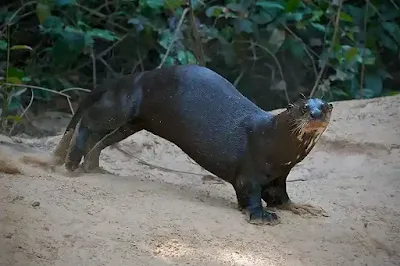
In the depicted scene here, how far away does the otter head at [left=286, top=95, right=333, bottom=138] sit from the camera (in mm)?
2795

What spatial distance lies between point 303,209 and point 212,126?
0.51 meters

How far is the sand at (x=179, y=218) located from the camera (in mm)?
2308

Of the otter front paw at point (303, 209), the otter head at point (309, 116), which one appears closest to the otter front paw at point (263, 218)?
the otter front paw at point (303, 209)

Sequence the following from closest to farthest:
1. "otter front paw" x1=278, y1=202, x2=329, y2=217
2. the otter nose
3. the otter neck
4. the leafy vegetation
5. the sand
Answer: the sand
the otter nose
the otter neck
"otter front paw" x1=278, y1=202, x2=329, y2=217
the leafy vegetation

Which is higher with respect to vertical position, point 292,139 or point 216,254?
point 292,139

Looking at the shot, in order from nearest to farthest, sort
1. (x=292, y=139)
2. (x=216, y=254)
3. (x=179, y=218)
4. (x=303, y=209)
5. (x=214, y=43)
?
(x=216, y=254) < (x=179, y=218) < (x=292, y=139) < (x=303, y=209) < (x=214, y=43)

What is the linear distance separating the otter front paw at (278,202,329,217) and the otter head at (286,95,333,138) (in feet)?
1.15

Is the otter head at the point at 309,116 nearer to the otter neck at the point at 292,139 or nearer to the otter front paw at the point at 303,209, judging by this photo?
the otter neck at the point at 292,139

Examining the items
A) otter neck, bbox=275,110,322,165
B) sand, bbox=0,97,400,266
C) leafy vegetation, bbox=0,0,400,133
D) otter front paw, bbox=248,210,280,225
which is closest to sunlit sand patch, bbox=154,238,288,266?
sand, bbox=0,97,400,266

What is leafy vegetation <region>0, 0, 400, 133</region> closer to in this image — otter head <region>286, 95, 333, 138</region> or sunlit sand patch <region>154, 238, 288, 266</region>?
otter head <region>286, 95, 333, 138</region>

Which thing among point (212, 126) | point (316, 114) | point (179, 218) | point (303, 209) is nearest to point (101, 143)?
point (212, 126)

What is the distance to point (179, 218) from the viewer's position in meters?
2.68

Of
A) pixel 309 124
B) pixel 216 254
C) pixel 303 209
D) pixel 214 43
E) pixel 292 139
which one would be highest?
pixel 309 124

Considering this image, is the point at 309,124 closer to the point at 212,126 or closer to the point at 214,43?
the point at 212,126
